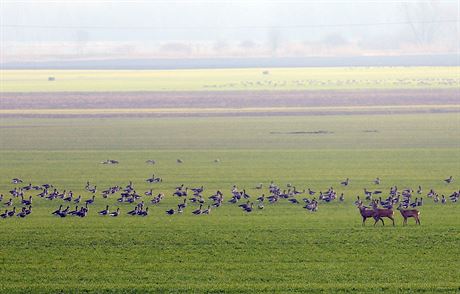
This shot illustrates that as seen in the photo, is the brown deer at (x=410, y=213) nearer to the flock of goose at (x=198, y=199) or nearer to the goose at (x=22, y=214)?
the flock of goose at (x=198, y=199)

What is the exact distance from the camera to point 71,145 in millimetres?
49062

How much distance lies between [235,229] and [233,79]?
85.8m

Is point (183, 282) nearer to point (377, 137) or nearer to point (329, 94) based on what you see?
point (377, 137)

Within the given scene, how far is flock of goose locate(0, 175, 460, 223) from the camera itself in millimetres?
28000

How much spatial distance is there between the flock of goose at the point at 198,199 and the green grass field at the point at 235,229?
341mm

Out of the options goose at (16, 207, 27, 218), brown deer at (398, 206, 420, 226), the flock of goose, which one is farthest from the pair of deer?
goose at (16, 207, 27, 218)

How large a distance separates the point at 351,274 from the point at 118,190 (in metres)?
14.0

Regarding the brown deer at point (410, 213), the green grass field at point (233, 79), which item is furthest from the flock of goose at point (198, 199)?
the green grass field at point (233, 79)

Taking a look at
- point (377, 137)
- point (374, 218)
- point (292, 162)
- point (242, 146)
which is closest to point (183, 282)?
point (374, 218)

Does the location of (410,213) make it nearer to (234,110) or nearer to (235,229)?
(235,229)

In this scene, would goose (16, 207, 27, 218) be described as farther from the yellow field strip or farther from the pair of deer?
the yellow field strip

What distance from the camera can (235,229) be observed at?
82.1 ft

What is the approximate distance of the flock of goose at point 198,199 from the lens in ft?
91.9

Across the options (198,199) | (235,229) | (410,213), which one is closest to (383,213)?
(410,213)
